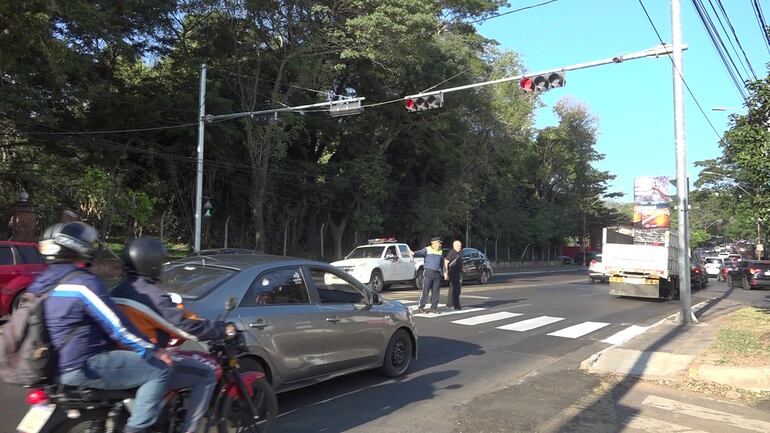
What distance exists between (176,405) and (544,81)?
13070 mm

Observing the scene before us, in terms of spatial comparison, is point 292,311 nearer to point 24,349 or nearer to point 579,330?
point 24,349

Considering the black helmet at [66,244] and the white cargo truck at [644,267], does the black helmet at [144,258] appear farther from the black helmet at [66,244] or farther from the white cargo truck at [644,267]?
the white cargo truck at [644,267]

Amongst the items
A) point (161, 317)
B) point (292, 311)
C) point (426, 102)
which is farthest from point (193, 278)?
point (426, 102)

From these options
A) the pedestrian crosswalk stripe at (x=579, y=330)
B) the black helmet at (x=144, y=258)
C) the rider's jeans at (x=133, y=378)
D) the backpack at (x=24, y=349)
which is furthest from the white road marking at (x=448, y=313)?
the backpack at (x=24, y=349)

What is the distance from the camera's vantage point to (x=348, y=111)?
1852cm

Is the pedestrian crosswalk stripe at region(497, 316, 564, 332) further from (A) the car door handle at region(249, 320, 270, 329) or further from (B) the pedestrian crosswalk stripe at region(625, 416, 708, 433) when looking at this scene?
(A) the car door handle at region(249, 320, 270, 329)

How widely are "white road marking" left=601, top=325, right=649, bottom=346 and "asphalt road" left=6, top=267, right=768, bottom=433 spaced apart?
9cm

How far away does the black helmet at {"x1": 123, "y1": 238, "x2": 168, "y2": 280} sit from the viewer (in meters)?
3.93

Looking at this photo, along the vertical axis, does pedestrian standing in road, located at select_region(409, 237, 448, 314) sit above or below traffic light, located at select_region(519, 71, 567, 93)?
below

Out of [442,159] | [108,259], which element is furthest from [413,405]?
[442,159]

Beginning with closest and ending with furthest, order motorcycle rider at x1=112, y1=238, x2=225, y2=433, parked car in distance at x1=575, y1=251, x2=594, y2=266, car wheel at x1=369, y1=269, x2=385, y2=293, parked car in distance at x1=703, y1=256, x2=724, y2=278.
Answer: motorcycle rider at x1=112, y1=238, x2=225, y2=433, car wheel at x1=369, y1=269, x2=385, y2=293, parked car in distance at x1=703, y1=256, x2=724, y2=278, parked car in distance at x1=575, y1=251, x2=594, y2=266

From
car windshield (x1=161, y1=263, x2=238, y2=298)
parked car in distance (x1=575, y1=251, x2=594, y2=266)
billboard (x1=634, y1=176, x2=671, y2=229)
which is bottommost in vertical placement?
car windshield (x1=161, y1=263, x2=238, y2=298)

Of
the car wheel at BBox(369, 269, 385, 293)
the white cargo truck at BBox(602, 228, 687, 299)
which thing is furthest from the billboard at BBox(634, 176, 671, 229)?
the car wheel at BBox(369, 269, 385, 293)

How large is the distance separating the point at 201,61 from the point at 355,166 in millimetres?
10110
